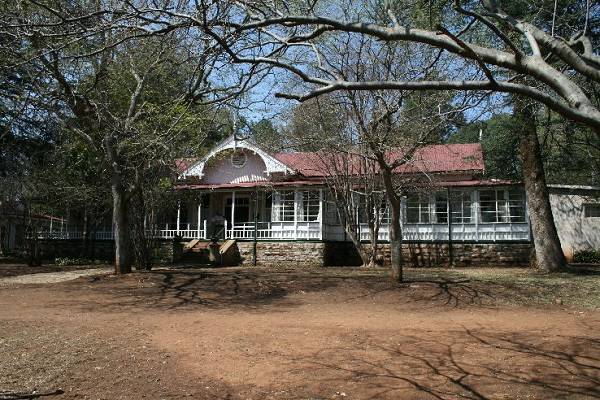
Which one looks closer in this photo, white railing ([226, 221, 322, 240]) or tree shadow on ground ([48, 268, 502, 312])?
tree shadow on ground ([48, 268, 502, 312])

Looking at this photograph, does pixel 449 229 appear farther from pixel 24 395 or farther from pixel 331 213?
pixel 24 395

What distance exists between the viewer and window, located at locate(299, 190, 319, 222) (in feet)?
84.3

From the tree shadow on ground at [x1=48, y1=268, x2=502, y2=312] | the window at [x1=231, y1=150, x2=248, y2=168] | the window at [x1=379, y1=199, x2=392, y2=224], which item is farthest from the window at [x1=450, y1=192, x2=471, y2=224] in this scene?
the window at [x1=231, y1=150, x2=248, y2=168]

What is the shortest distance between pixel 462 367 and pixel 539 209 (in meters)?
13.2

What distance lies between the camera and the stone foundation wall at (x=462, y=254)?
77.2 feet

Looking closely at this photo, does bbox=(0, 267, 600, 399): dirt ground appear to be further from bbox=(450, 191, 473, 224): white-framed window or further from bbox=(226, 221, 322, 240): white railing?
bbox=(450, 191, 473, 224): white-framed window

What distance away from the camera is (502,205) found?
2445 centimetres

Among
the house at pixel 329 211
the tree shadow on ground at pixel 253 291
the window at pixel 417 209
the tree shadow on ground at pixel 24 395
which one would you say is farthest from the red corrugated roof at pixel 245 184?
the tree shadow on ground at pixel 24 395

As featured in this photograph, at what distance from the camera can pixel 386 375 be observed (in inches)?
280

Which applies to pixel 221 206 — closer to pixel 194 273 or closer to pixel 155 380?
pixel 194 273

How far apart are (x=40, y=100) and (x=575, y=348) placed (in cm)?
1417

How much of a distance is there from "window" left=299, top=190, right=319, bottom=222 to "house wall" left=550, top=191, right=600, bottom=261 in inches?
453

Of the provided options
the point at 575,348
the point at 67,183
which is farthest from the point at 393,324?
the point at 67,183

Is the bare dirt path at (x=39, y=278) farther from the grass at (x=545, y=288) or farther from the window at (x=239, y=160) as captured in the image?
the grass at (x=545, y=288)
